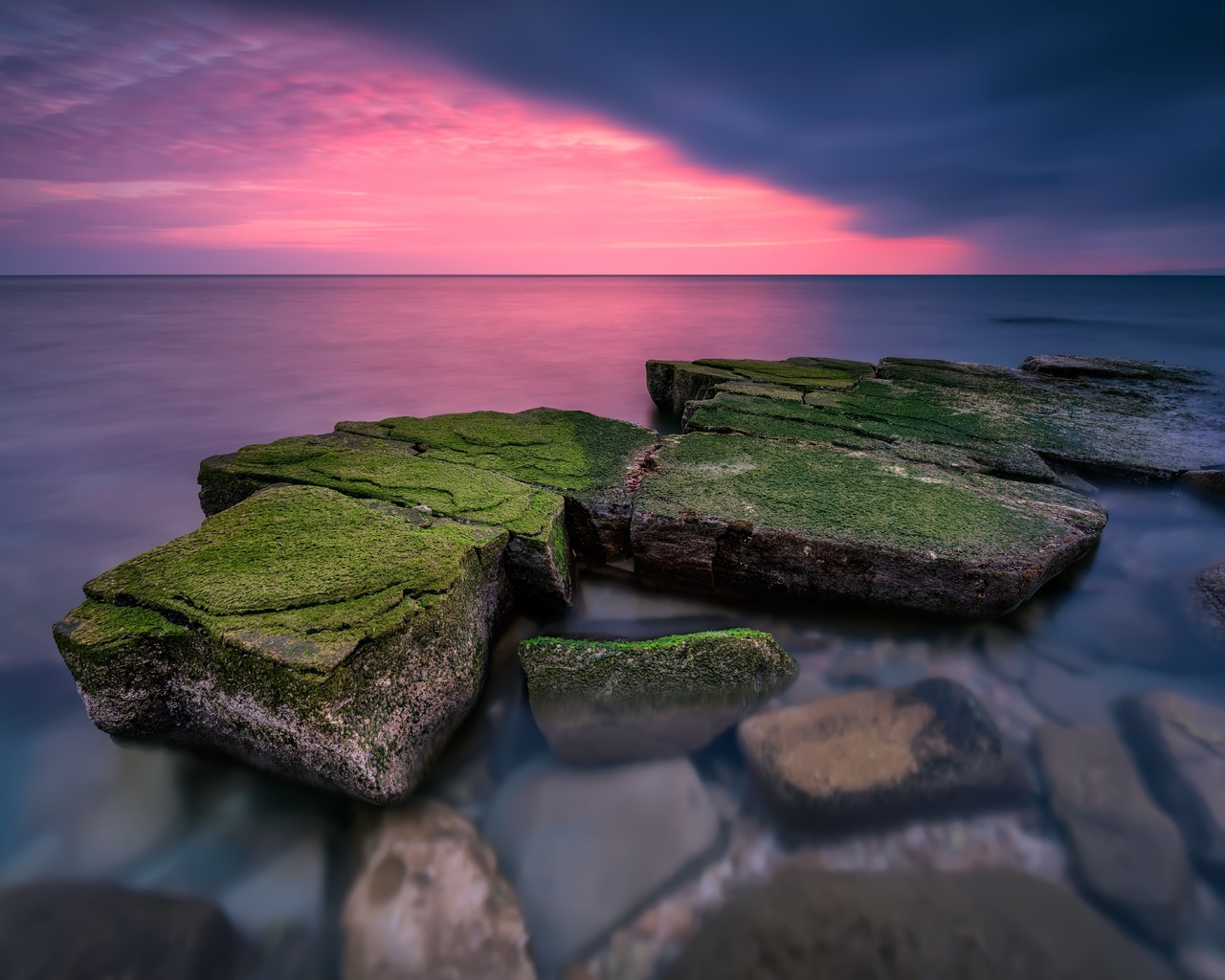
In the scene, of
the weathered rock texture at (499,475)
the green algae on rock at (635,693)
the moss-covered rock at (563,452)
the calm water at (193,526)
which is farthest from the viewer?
the moss-covered rock at (563,452)

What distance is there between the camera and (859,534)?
3.43 m

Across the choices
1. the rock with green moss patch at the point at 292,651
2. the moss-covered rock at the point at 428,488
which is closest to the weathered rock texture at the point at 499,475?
the moss-covered rock at the point at 428,488

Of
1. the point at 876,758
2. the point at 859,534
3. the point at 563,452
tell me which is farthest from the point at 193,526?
the point at 876,758

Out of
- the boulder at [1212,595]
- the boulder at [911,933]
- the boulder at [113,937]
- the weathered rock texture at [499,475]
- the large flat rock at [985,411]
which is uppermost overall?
the large flat rock at [985,411]

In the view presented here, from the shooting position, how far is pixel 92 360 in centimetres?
1203

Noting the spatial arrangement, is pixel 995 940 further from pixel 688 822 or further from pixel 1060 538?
pixel 1060 538

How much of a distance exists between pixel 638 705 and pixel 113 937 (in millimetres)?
1958

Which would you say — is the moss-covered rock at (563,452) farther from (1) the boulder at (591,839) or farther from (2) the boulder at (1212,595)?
(2) the boulder at (1212,595)

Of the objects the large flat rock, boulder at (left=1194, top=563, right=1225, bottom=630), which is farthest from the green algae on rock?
boulder at (left=1194, top=563, right=1225, bottom=630)

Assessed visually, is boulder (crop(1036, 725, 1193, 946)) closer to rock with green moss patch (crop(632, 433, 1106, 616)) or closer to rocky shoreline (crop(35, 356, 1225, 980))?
rocky shoreline (crop(35, 356, 1225, 980))

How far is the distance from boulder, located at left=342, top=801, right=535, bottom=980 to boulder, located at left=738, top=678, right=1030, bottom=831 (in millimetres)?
1135

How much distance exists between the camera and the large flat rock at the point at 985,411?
5195 millimetres

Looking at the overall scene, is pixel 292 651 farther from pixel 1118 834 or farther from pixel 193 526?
pixel 193 526

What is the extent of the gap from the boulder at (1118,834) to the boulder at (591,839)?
1384 millimetres
